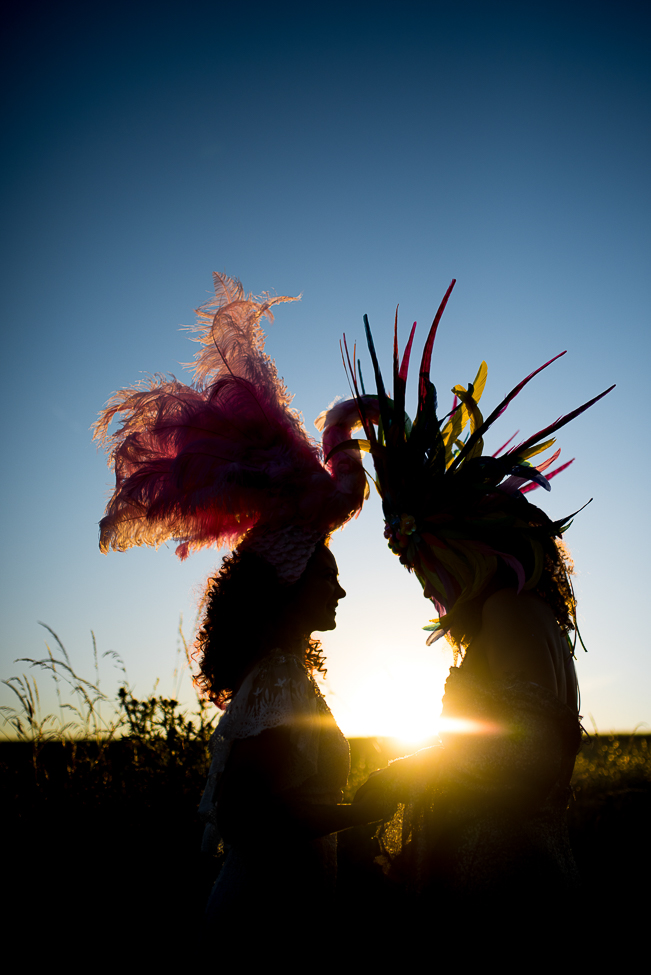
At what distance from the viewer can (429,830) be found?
1.82 metres

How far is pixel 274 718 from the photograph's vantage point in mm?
1951

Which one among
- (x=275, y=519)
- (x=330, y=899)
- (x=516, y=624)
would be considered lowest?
(x=330, y=899)

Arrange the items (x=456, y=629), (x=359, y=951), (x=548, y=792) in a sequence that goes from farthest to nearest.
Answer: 1. (x=456, y=629)
2. (x=359, y=951)
3. (x=548, y=792)

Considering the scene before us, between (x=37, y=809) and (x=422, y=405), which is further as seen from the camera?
(x=37, y=809)

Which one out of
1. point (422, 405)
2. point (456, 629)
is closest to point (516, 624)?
point (456, 629)

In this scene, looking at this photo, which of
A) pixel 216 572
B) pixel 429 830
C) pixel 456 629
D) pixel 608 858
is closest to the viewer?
pixel 429 830

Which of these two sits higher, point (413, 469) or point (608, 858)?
point (413, 469)

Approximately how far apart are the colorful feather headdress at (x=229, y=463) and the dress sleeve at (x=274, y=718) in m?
0.43

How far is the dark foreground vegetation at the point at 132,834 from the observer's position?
291 centimetres

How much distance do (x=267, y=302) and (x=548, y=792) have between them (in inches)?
93.6

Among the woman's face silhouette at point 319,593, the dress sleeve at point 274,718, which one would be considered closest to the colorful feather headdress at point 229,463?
the woman's face silhouette at point 319,593

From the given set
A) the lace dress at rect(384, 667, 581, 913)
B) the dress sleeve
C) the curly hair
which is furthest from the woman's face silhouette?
the lace dress at rect(384, 667, 581, 913)

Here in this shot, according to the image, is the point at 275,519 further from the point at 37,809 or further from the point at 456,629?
the point at 37,809

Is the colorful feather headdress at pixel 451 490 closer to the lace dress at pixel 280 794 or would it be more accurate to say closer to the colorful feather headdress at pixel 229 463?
the colorful feather headdress at pixel 229 463
